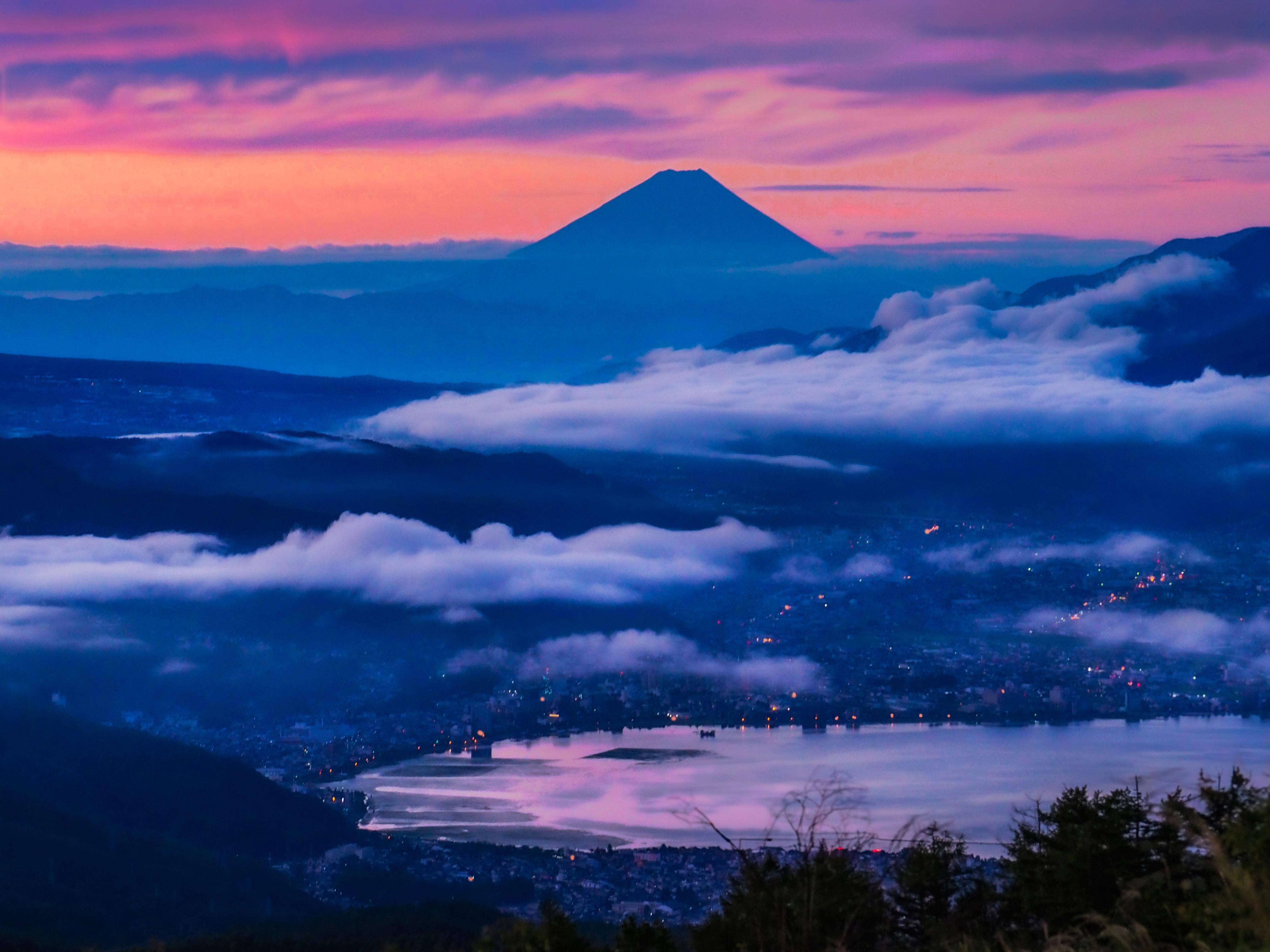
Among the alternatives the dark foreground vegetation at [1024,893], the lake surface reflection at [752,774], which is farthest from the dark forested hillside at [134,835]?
the dark foreground vegetation at [1024,893]

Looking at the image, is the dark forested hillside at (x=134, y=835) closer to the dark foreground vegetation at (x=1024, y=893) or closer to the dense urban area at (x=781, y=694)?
the dense urban area at (x=781, y=694)

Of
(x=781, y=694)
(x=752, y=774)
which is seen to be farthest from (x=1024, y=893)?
(x=781, y=694)

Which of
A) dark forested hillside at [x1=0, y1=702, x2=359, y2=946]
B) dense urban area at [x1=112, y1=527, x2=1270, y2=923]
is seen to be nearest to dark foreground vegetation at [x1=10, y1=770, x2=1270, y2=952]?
dense urban area at [x1=112, y1=527, x2=1270, y2=923]

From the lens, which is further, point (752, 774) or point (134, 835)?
point (752, 774)

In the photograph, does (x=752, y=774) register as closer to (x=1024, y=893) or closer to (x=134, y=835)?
(x=134, y=835)

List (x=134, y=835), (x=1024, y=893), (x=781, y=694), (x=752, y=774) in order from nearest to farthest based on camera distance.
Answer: (x=1024, y=893)
(x=134, y=835)
(x=752, y=774)
(x=781, y=694)

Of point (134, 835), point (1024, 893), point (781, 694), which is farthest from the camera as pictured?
point (781, 694)

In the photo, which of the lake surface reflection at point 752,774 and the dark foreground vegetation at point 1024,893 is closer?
the dark foreground vegetation at point 1024,893

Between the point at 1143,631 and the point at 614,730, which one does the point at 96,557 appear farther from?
the point at 1143,631
